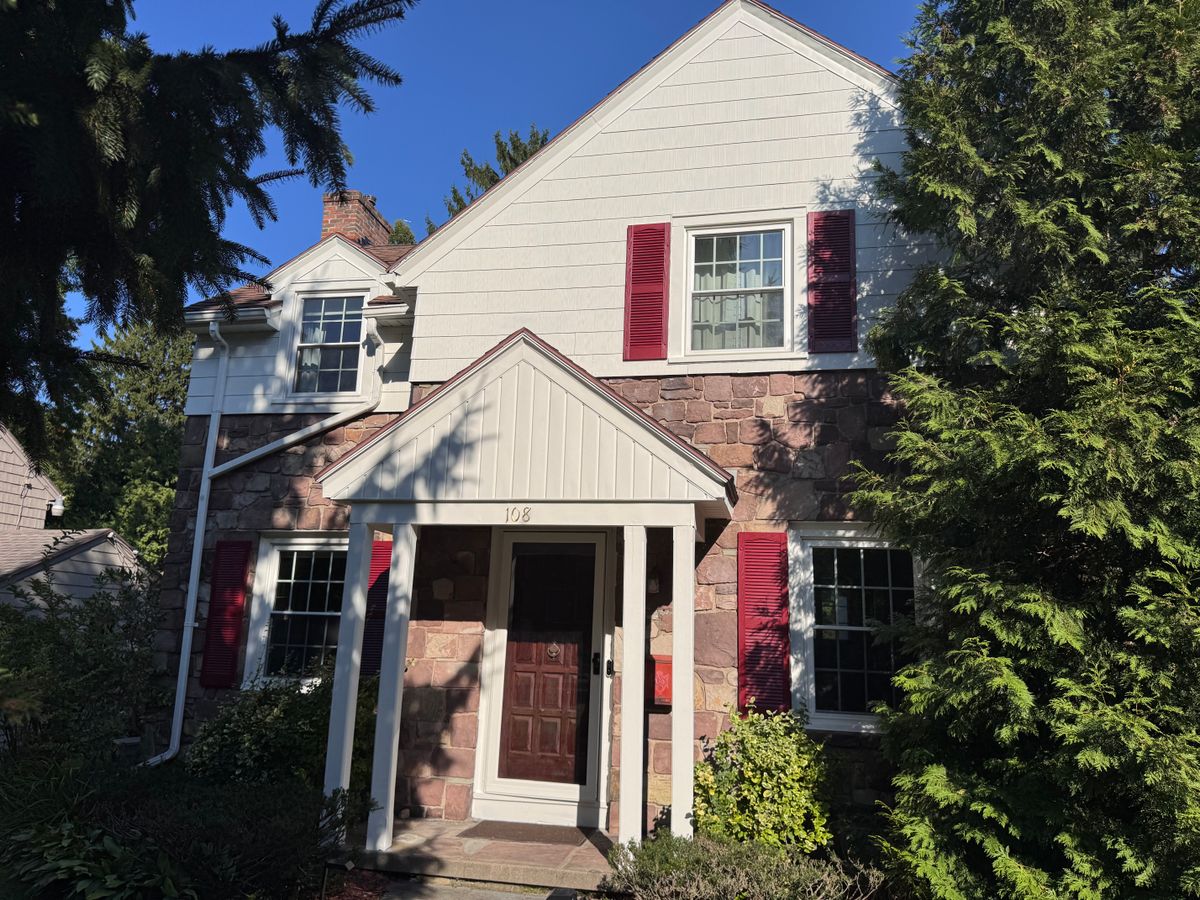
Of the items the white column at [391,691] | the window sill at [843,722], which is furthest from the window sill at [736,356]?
the window sill at [843,722]

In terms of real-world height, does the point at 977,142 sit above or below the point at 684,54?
below

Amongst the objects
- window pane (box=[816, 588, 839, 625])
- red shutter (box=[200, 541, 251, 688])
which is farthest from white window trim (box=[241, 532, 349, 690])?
window pane (box=[816, 588, 839, 625])

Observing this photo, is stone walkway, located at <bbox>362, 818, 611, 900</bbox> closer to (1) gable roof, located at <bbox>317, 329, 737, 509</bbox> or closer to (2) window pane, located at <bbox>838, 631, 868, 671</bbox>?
(2) window pane, located at <bbox>838, 631, 868, 671</bbox>

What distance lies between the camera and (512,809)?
6.80 meters

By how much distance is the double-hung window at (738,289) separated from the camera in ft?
23.9

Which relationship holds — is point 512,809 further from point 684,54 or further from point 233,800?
point 684,54

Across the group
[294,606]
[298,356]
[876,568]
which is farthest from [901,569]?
[298,356]

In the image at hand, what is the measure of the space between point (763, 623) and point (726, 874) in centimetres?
224

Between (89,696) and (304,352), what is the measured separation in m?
3.97

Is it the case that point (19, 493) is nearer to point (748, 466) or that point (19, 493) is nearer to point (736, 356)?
point (736, 356)

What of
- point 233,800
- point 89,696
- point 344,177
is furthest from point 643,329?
point 89,696

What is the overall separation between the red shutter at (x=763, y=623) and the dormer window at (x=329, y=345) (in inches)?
186

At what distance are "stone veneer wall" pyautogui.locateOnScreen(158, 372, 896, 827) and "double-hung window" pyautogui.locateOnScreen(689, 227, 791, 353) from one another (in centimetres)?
43

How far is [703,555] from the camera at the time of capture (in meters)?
6.87
